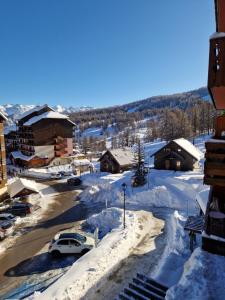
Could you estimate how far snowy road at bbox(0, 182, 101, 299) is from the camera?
17328 mm

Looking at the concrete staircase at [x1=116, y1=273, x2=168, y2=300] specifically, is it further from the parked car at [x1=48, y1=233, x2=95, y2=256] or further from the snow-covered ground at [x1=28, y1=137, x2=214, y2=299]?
the parked car at [x1=48, y1=233, x2=95, y2=256]

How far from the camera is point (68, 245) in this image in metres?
20.1

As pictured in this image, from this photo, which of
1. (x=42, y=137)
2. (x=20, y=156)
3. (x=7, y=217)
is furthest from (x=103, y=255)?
(x=20, y=156)

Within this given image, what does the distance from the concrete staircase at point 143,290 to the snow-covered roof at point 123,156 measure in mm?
34403

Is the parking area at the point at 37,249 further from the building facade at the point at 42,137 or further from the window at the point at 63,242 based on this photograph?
the building facade at the point at 42,137

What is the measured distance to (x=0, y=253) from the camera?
21.4 m

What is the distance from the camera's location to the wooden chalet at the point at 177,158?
43309mm

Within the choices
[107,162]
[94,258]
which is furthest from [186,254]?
[107,162]

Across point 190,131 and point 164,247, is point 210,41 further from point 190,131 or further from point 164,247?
point 190,131

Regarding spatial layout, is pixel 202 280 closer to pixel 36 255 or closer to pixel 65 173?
pixel 36 255

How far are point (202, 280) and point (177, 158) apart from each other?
35.3m

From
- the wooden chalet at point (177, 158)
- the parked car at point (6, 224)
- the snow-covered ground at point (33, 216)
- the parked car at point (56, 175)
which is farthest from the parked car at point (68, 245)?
the parked car at point (56, 175)

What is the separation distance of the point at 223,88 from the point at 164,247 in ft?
43.6

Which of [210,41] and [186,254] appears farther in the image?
[186,254]
